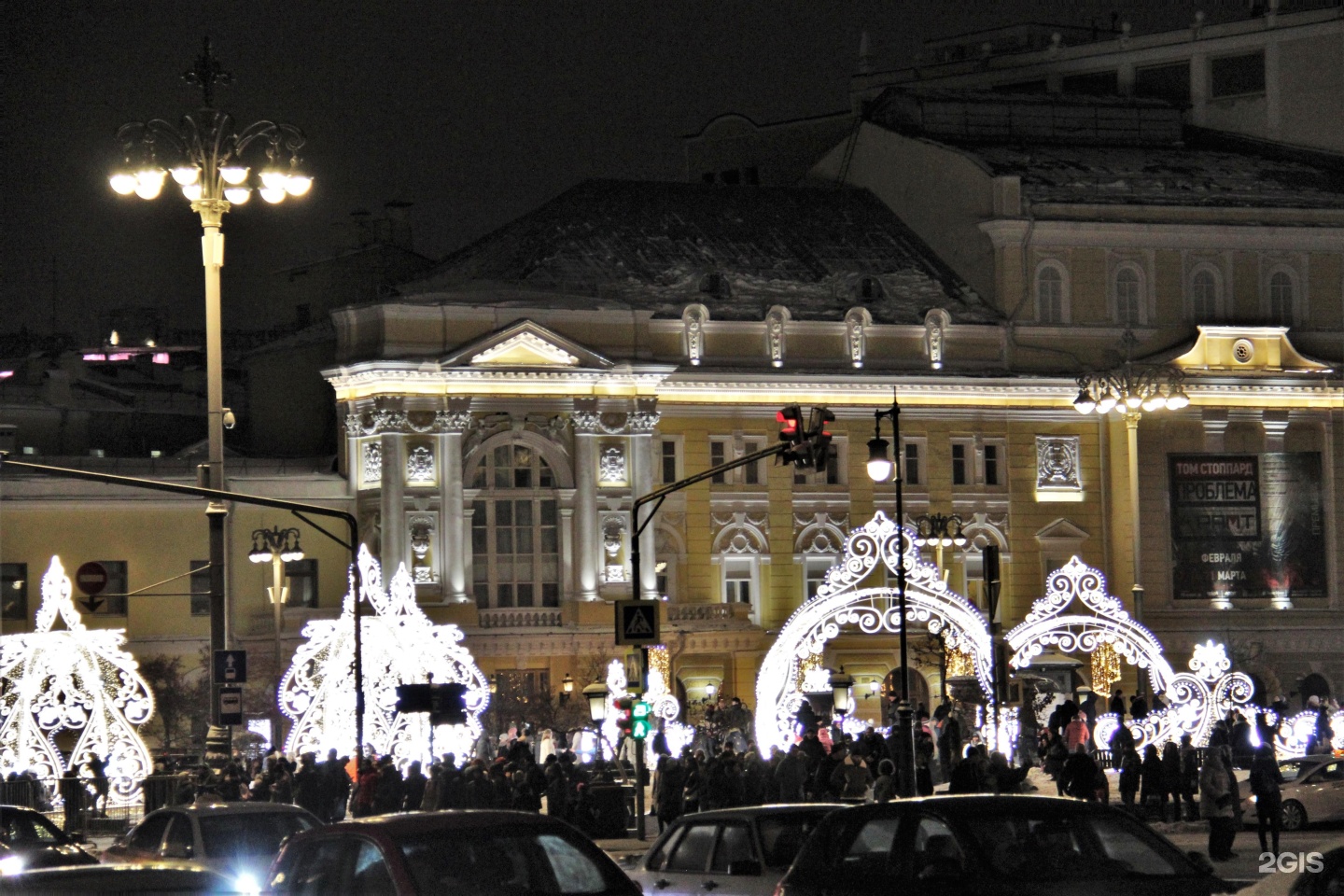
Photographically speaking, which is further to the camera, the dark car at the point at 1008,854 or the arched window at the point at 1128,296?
the arched window at the point at 1128,296

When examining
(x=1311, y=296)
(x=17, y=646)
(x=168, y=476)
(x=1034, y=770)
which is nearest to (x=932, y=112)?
(x=1311, y=296)

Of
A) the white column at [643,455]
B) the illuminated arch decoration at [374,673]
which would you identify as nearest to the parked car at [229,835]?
the illuminated arch decoration at [374,673]

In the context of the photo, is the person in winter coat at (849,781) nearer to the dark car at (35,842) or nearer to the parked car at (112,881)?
the dark car at (35,842)

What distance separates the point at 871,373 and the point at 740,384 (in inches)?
145

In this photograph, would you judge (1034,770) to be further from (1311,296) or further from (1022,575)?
(1311,296)

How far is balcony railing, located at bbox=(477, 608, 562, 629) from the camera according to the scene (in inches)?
2437

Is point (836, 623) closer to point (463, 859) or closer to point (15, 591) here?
point (15, 591)

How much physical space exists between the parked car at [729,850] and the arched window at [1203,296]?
51.6m

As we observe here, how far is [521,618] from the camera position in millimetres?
62219

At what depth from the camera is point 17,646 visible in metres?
40.3

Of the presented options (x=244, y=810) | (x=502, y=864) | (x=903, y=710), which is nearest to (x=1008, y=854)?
(x=502, y=864)

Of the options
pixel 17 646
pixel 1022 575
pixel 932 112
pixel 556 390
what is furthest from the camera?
pixel 932 112

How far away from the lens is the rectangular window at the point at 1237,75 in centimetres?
7569

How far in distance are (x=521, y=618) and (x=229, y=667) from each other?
30943 millimetres
